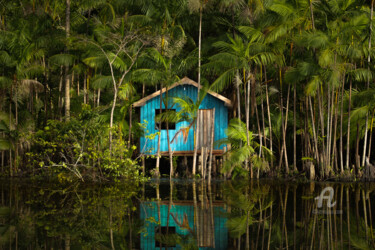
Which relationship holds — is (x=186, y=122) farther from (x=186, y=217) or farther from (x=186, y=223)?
(x=186, y=223)

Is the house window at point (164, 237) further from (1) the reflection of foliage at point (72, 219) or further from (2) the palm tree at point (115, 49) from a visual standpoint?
(2) the palm tree at point (115, 49)

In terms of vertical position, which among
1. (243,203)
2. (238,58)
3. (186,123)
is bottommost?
(243,203)

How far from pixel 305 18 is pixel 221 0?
3.19m

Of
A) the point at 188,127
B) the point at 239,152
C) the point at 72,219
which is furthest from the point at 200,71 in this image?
the point at 72,219

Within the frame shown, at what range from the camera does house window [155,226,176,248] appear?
8242 millimetres

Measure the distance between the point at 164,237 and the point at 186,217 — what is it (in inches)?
76.2

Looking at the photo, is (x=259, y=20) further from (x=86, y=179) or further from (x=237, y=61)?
(x=86, y=179)

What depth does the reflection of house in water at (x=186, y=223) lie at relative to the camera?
838 cm

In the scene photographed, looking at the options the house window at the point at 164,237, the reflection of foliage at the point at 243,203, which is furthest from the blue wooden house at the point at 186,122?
the house window at the point at 164,237

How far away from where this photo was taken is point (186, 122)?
2228 cm

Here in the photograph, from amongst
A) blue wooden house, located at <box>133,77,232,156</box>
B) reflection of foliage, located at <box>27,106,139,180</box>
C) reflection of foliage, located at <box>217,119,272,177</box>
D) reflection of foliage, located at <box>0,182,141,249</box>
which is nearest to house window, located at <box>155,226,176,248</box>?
reflection of foliage, located at <box>0,182,141,249</box>

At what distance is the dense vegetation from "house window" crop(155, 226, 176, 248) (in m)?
7.40

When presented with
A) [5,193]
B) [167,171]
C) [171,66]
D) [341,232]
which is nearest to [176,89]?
[171,66]

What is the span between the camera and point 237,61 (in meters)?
19.2
